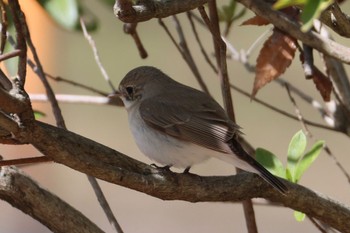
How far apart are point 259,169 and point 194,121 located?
75 cm

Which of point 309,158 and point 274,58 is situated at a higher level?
point 274,58

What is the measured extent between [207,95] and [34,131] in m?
1.48

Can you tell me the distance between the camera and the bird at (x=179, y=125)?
9.95 ft

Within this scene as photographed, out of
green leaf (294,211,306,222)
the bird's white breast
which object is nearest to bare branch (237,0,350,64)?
green leaf (294,211,306,222)

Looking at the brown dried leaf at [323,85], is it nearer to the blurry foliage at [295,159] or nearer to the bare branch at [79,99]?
the blurry foliage at [295,159]

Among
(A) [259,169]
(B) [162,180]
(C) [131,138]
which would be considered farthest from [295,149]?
(C) [131,138]

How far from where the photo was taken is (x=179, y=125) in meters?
3.30

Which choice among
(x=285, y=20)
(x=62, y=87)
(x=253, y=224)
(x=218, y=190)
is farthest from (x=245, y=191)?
(x=62, y=87)

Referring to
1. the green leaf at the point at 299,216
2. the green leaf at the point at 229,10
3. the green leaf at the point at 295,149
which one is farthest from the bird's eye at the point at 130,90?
the green leaf at the point at 299,216

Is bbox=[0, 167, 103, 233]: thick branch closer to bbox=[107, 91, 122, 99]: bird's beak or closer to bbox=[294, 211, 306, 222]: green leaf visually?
bbox=[294, 211, 306, 222]: green leaf

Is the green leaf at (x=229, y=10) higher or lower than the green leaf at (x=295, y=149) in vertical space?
higher

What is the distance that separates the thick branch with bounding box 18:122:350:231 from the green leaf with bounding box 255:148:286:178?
0.13 meters

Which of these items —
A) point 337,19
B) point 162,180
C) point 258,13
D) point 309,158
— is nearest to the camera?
point 337,19

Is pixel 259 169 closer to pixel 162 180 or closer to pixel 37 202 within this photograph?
pixel 162 180
